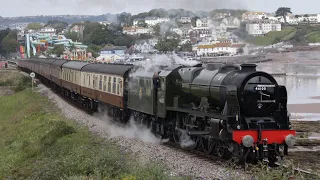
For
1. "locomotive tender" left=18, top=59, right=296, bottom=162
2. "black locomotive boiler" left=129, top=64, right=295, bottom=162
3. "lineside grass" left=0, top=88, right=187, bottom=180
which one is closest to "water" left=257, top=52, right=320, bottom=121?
"locomotive tender" left=18, top=59, right=296, bottom=162

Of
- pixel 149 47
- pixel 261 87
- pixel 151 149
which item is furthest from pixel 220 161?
Result: pixel 149 47

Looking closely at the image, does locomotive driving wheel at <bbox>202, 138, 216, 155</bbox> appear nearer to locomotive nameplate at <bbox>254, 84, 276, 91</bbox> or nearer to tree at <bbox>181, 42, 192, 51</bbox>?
locomotive nameplate at <bbox>254, 84, 276, 91</bbox>

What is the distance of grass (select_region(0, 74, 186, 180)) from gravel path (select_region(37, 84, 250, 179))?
800 millimetres

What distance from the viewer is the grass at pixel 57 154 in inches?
559

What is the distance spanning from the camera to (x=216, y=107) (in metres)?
17.2

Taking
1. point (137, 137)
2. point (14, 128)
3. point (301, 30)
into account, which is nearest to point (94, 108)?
point (14, 128)

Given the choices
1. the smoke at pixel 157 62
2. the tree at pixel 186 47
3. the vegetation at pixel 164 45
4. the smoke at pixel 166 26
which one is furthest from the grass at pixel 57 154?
the tree at pixel 186 47

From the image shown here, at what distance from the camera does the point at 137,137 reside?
2377 centimetres

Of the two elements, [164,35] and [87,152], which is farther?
[164,35]

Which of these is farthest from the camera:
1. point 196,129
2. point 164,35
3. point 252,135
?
point 164,35

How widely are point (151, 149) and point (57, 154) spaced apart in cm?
379

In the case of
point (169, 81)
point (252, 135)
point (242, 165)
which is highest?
point (169, 81)

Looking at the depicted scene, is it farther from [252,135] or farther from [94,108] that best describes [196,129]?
[94,108]

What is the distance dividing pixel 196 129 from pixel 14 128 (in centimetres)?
1930
